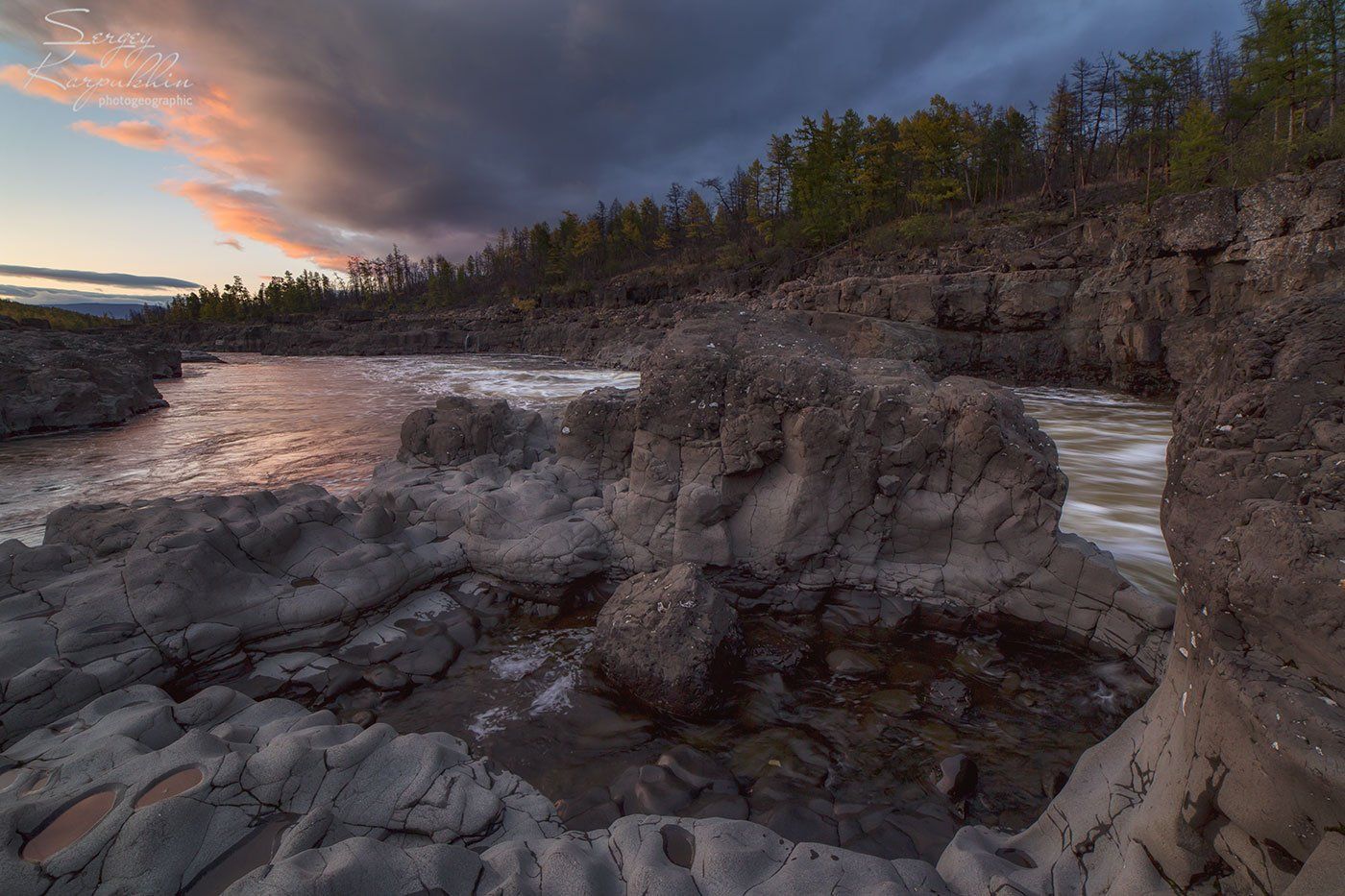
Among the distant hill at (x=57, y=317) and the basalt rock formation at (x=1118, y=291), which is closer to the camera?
the basalt rock formation at (x=1118, y=291)

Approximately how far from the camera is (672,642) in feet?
14.8

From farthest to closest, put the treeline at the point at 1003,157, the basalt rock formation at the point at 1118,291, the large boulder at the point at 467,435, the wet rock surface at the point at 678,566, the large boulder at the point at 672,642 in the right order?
1. the treeline at the point at 1003,157
2. the basalt rock formation at the point at 1118,291
3. the large boulder at the point at 467,435
4. the large boulder at the point at 672,642
5. the wet rock surface at the point at 678,566

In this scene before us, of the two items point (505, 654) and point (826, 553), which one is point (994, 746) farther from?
point (505, 654)

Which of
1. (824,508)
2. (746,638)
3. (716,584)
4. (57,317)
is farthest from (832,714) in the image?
(57,317)

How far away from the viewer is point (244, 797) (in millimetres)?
2910

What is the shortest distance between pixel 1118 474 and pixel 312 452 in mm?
17241

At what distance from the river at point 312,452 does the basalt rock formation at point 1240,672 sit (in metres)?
4.05

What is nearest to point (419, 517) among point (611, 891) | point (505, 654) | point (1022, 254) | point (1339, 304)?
point (505, 654)

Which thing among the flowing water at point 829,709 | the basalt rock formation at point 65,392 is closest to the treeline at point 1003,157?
Answer: the flowing water at point 829,709

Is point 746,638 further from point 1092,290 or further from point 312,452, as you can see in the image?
point 1092,290

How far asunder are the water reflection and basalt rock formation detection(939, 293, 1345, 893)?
12.2ft

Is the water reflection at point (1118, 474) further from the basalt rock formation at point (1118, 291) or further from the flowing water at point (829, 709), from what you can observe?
the basalt rock formation at point (1118, 291)

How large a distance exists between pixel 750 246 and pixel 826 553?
171ft

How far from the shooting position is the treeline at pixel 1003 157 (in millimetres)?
27891
